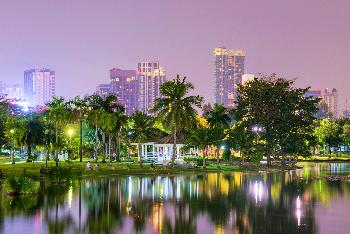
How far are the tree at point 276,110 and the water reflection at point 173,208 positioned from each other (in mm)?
52604

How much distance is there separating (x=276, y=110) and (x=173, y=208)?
76.3 meters

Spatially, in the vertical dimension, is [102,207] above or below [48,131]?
below

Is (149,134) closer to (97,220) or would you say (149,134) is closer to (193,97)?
(193,97)

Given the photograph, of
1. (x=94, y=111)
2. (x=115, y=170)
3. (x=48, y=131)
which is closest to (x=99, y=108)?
(x=94, y=111)

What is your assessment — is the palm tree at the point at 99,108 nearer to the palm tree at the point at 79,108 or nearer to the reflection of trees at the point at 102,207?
the palm tree at the point at 79,108

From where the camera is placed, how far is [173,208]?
45438mm

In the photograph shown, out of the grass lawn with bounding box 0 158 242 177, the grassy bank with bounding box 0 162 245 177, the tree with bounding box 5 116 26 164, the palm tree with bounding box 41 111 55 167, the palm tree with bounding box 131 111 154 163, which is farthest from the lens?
the palm tree with bounding box 131 111 154 163

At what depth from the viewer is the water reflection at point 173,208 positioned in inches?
1428

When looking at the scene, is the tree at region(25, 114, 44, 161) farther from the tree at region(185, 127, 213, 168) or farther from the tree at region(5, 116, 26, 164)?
the tree at region(185, 127, 213, 168)

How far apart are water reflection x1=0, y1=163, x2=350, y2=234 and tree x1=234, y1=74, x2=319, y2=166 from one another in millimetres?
52604

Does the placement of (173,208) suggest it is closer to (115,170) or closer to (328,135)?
(115,170)

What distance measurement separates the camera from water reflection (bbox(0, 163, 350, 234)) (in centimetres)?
3628

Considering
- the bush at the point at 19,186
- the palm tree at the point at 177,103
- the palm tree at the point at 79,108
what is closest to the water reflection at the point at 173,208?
the bush at the point at 19,186

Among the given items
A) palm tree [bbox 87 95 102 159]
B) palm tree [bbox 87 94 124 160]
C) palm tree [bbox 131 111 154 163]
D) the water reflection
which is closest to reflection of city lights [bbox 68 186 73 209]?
the water reflection
